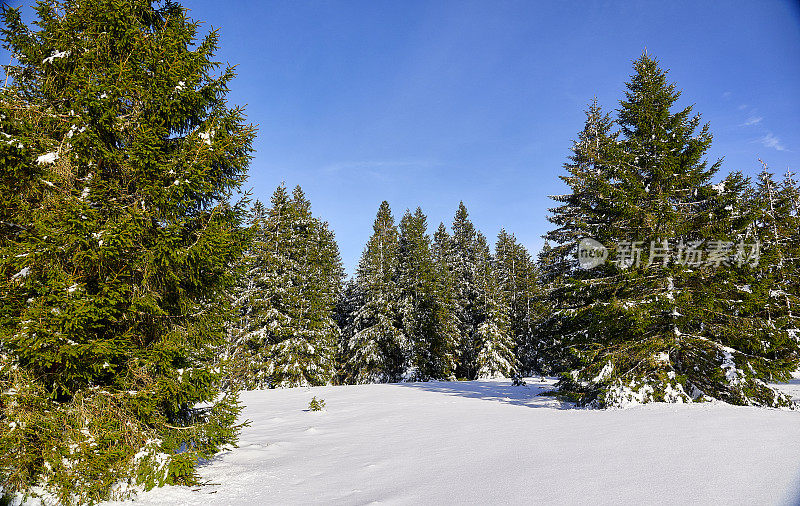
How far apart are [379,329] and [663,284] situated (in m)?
23.6

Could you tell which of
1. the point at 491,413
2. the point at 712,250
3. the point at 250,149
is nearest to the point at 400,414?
the point at 491,413

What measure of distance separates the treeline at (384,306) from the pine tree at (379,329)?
91 millimetres

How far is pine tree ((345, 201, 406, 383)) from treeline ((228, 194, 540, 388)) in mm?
91

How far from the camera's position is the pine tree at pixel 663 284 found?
10914 millimetres

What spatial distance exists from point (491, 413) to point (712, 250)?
813cm

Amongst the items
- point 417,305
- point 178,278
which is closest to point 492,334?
point 417,305

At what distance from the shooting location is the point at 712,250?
1156 cm

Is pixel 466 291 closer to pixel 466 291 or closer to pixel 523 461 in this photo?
pixel 466 291

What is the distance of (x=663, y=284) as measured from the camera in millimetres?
11609

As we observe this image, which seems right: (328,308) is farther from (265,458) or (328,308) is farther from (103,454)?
(103,454)

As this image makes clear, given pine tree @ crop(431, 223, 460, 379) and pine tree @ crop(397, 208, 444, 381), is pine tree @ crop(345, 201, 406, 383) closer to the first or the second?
pine tree @ crop(397, 208, 444, 381)

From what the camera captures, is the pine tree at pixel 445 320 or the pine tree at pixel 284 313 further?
the pine tree at pixel 445 320

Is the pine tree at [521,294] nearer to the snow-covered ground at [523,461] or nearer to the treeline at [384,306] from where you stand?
the treeline at [384,306]

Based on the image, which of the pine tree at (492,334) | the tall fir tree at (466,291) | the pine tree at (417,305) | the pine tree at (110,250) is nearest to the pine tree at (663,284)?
the pine tree at (110,250)
